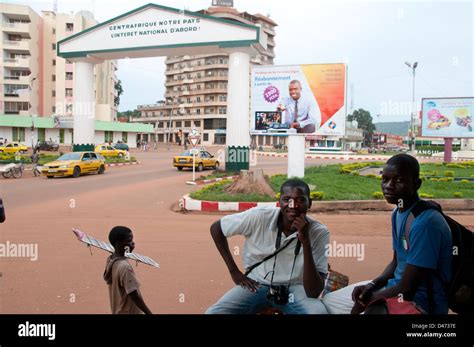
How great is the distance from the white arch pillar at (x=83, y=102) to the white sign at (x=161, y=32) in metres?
1.26

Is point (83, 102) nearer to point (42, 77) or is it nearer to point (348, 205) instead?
point (348, 205)

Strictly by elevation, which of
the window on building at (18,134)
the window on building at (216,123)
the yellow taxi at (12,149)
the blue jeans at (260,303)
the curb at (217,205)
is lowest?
the curb at (217,205)

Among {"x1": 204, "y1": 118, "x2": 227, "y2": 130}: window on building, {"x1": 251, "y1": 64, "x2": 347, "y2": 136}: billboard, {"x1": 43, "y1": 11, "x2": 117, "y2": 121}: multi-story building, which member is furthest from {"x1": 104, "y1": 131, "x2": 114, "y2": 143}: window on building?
{"x1": 251, "y1": 64, "x2": 347, "y2": 136}: billboard

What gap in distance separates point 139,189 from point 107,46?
32.3 feet

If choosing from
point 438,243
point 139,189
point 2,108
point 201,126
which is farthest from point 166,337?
point 201,126

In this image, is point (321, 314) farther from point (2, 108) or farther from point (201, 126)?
point (201, 126)

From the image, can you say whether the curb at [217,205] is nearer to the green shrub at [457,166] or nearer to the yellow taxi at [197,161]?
the yellow taxi at [197,161]

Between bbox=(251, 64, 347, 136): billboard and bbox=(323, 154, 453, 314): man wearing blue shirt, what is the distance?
12.3 m

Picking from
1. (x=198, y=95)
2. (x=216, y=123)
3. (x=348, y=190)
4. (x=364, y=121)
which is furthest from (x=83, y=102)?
(x=198, y=95)

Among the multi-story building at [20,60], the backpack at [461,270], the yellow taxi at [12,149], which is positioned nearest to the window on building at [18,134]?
the multi-story building at [20,60]

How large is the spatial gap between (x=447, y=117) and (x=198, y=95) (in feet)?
167

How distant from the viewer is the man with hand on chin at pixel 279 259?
262cm

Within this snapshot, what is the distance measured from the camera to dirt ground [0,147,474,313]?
4246 millimetres

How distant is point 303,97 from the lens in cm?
1473
